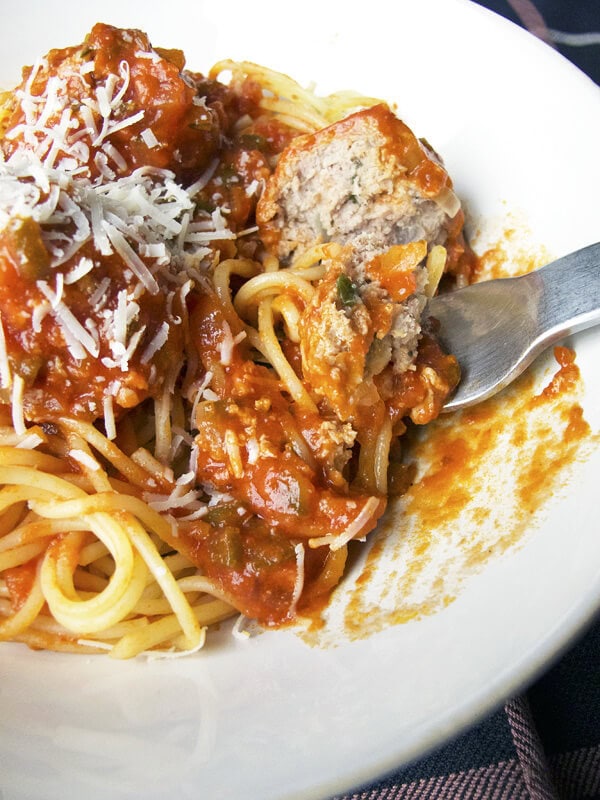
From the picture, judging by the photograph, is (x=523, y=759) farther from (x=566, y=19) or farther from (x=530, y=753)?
(x=566, y=19)

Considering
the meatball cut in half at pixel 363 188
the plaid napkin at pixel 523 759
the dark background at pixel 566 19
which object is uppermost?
the dark background at pixel 566 19

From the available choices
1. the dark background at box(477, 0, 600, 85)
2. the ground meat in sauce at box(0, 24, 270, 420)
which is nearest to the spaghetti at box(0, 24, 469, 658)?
the ground meat in sauce at box(0, 24, 270, 420)

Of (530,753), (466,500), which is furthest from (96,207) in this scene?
(530,753)

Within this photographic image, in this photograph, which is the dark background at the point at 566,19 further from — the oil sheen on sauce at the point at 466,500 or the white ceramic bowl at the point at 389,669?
the oil sheen on sauce at the point at 466,500

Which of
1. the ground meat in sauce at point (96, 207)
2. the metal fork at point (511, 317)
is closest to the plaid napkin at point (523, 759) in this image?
the metal fork at point (511, 317)

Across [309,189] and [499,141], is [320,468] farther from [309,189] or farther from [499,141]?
[499,141]

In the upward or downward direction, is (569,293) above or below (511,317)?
above
